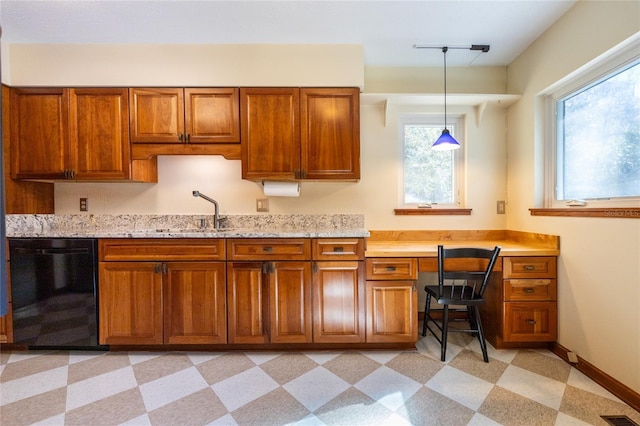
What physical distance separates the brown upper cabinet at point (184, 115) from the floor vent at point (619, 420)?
2.84 m

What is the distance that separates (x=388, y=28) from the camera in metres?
2.28

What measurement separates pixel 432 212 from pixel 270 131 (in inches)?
62.8

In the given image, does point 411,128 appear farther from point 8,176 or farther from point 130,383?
point 8,176

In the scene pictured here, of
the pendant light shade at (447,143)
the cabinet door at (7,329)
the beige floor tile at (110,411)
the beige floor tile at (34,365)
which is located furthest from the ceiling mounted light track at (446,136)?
the cabinet door at (7,329)

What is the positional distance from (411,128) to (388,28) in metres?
0.91

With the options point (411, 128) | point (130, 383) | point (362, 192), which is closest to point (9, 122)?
point (130, 383)

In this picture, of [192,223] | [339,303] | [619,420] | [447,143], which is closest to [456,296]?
[339,303]

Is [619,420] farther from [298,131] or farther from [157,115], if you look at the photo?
[157,115]

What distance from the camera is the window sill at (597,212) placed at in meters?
1.76

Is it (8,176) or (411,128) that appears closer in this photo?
(8,176)

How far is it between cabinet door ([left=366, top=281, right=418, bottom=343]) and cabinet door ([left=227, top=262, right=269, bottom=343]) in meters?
0.77

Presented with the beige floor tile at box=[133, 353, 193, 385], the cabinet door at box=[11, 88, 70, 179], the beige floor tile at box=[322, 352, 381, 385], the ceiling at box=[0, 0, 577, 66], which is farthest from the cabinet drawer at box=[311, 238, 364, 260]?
the cabinet door at box=[11, 88, 70, 179]

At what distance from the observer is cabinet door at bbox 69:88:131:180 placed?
7.94ft

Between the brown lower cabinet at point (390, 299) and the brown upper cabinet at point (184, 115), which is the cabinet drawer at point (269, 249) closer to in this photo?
the brown lower cabinet at point (390, 299)
